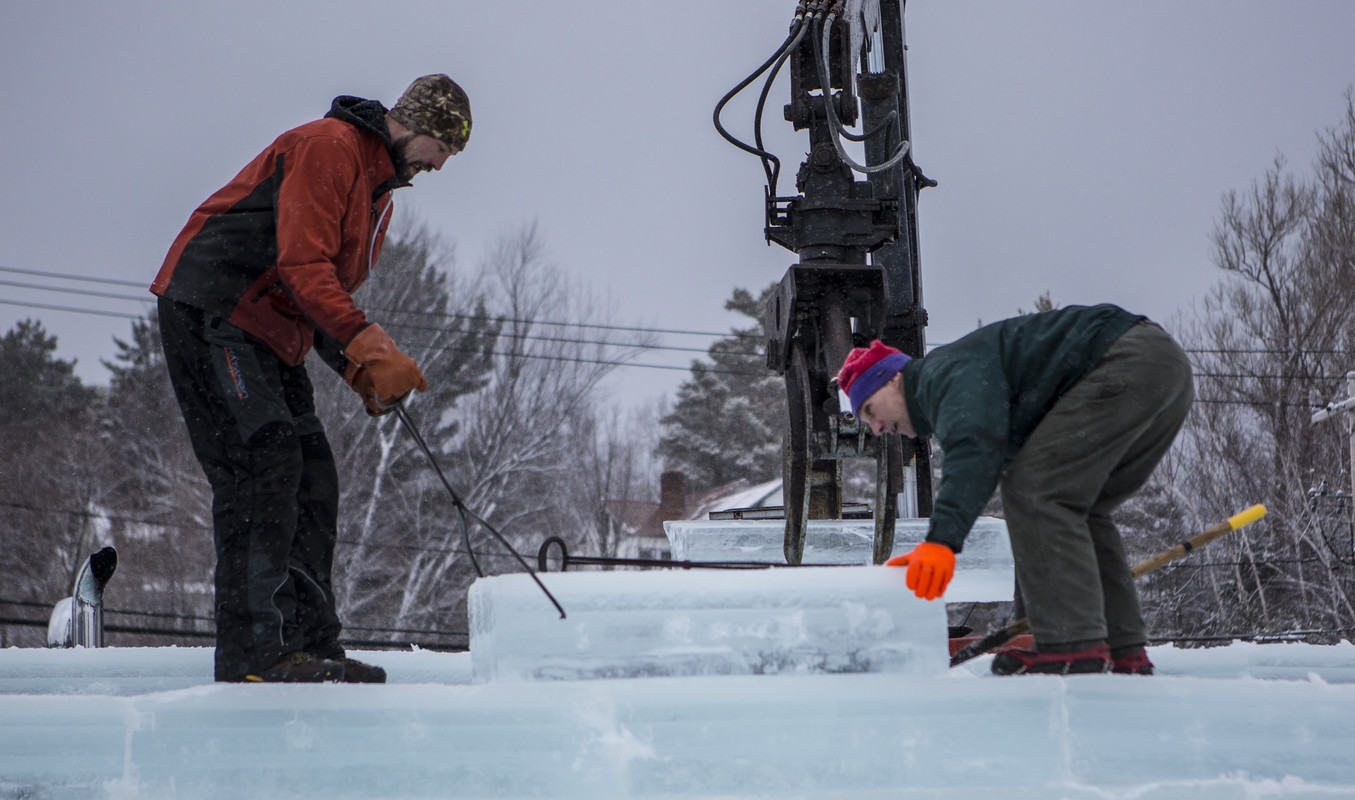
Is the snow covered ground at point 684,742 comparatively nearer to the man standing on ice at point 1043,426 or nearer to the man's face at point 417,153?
the man standing on ice at point 1043,426

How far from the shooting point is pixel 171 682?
3047mm

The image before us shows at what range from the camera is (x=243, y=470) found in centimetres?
252

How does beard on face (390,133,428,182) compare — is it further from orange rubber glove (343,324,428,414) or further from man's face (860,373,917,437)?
man's face (860,373,917,437)

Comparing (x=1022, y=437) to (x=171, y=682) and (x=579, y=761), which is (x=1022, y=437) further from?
(x=171, y=682)

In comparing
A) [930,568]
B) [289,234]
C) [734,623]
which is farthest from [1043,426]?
[289,234]

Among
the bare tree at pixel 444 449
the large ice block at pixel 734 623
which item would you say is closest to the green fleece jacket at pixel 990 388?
the large ice block at pixel 734 623

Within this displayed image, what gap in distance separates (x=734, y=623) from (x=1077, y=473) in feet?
2.86

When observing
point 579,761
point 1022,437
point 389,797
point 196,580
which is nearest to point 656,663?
point 579,761

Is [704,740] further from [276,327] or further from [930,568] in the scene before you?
[276,327]

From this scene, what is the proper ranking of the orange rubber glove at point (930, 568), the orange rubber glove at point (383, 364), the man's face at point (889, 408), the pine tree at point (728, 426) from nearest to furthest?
the orange rubber glove at point (930, 568) < the orange rubber glove at point (383, 364) < the man's face at point (889, 408) < the pine tree at point (728, 426)

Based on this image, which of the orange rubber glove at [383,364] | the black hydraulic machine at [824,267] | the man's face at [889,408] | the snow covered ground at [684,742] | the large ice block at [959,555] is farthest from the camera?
the large ice block at [959,555]

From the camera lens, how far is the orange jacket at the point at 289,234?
96.7 inches

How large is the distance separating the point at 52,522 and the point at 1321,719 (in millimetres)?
24113

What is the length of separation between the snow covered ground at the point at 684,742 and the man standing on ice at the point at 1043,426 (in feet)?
0.94
